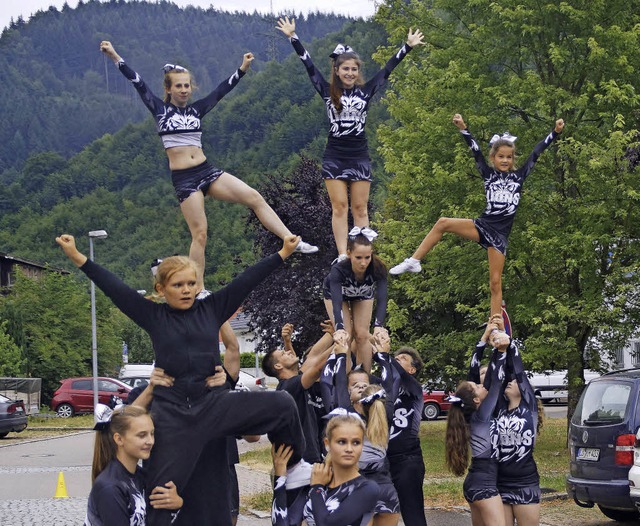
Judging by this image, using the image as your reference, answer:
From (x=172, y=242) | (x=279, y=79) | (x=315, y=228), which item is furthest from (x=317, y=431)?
(x=279, y=79)

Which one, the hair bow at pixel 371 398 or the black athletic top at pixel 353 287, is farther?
the black athletic top at pixel 353 287

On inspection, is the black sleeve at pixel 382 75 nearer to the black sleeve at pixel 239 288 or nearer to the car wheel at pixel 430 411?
the black sleeve at pixel 239 288

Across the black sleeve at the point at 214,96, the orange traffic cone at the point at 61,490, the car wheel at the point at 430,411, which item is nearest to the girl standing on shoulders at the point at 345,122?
the black sleeve at the point at 214,96

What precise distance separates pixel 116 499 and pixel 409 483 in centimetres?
337

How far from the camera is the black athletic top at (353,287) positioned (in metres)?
9.11

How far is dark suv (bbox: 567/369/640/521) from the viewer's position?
12.6 meters

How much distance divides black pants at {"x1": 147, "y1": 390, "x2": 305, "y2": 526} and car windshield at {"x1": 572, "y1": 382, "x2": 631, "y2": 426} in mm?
7638

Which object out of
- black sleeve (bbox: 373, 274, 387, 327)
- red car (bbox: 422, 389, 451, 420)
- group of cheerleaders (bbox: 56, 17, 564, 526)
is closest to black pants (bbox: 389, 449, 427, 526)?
group of cheerleaders (bbox: 56, 17, 564, 526)

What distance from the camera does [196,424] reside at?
250 inches

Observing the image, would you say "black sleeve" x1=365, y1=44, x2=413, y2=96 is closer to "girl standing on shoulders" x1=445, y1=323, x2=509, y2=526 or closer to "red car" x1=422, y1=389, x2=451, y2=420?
"girl standing on shoulders" x1=445, y1=323, x2=509, y2=526

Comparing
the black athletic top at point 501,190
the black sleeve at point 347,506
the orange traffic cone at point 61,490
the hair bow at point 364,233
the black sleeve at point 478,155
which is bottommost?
the orange traffic cone at point 61,490

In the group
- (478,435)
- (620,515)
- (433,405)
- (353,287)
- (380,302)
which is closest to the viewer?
(478,435)

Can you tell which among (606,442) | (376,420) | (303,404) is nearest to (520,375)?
(376,420)

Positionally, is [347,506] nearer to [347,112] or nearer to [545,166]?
[347,112]
